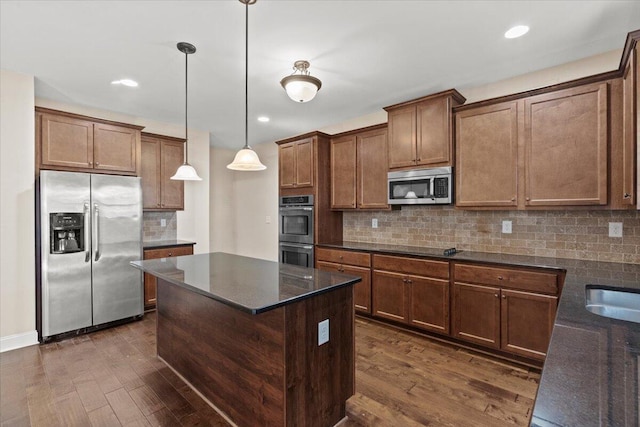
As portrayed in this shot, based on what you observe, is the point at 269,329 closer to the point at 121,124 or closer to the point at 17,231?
the point at 17,231

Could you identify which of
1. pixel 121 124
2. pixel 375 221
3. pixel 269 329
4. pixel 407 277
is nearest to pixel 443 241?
pixel 407 277

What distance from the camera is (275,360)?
5.43 ft

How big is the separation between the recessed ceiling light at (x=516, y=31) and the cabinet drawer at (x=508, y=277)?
1875mm

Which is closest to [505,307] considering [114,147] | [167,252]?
[167,252]

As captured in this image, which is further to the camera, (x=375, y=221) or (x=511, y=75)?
(x=375, y=221)

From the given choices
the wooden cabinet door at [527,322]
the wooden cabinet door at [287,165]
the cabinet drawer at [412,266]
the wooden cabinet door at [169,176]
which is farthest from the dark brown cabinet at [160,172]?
the wooden cabinet door at [527,322]

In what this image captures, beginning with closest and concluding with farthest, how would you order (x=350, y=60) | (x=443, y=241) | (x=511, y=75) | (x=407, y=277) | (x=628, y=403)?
(x=628, y=403) < (x=350, y=60) < (x=511, y=75) < (x=407, y=277) < (x=443, y=241)

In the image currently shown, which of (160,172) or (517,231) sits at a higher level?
(160,172)

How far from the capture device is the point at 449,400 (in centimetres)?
215

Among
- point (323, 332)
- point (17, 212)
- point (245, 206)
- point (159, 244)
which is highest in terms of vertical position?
point (245, 206)

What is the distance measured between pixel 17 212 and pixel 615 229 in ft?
18.1

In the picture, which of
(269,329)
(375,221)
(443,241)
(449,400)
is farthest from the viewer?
(375,221)

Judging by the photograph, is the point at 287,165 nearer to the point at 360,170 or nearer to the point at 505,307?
the point at 360,170

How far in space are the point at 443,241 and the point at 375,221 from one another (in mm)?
962
